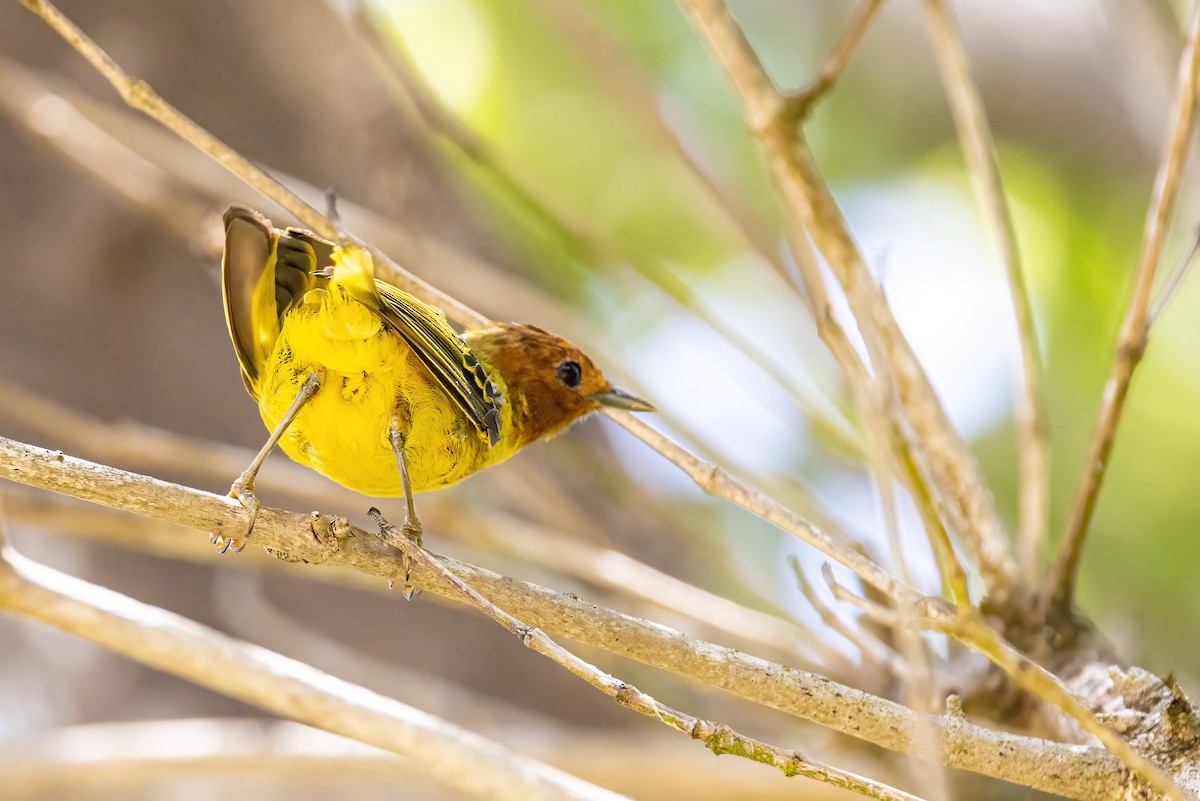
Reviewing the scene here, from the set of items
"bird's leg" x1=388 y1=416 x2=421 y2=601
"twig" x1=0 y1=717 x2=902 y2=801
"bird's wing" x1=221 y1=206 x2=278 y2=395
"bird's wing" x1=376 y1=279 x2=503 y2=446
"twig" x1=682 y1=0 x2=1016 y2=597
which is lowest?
"twig" x1=0 y1=717 x2=902 y2=801

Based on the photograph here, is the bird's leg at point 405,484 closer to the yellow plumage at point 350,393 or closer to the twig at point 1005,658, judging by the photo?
the yellow plumage at point 350,393

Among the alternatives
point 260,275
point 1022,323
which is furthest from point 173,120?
point 1022,323

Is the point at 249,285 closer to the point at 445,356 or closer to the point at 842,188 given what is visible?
the point at 445,356

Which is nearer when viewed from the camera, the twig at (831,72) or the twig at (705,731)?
the twig at (705,731)

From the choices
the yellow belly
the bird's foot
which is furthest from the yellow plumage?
the bird's foot

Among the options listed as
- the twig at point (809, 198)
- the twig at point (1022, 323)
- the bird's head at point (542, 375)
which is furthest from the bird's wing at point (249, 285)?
the twig at point (1022, 323)

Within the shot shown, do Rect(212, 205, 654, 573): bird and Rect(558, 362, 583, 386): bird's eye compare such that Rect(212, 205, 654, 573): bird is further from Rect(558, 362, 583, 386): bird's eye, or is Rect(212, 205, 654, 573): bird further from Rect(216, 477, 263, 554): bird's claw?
Rect(558, 362, 583, 386): bird's eye

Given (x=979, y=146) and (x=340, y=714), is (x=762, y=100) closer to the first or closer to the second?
(x=979, y=146)
